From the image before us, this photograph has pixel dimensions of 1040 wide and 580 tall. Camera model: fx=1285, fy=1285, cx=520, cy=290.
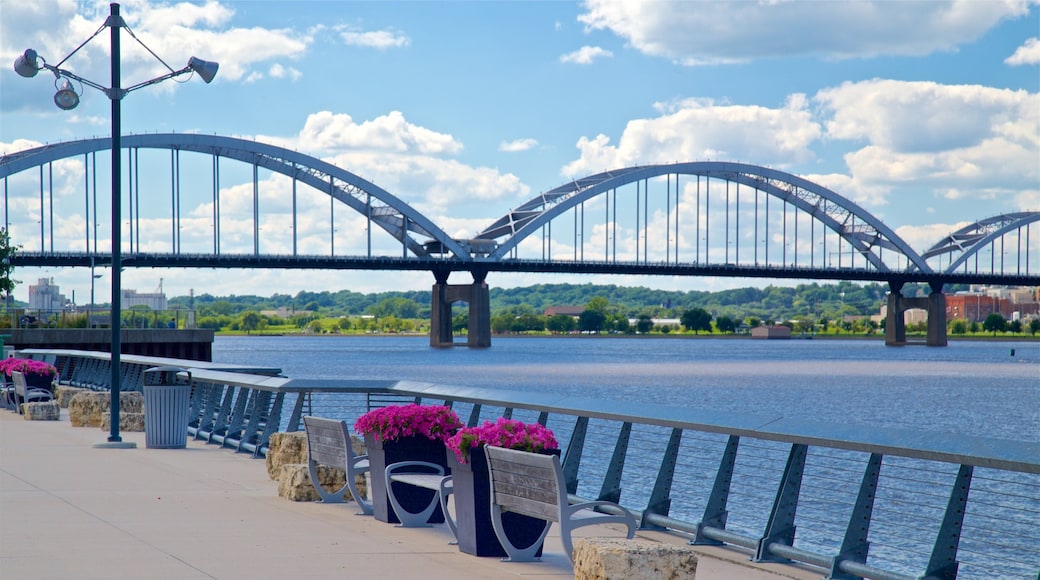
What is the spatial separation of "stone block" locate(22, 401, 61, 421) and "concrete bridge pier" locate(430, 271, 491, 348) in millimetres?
101080

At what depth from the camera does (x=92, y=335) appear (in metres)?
56.1

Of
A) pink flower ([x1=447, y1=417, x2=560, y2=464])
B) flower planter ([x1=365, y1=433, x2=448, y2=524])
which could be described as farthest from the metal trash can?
pink flower ([x1=447, y1=417, x2=560, y2=464])

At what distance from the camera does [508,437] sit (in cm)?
845

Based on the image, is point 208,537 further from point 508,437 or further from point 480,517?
point 508,437

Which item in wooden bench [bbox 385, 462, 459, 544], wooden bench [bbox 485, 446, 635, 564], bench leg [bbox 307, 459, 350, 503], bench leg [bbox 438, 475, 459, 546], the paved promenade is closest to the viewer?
wooden bench [bbox 485, 446, 635, 564]

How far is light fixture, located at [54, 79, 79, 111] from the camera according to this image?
67.8 ft

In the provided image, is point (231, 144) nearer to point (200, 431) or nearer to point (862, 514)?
point (200, 431)

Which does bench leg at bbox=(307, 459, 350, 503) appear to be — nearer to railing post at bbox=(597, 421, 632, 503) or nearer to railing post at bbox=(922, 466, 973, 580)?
railing post at bbox=(597, 421, 632, 503)

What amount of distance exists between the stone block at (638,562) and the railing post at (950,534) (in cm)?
173

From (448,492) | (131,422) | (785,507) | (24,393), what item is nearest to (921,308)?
(24,393)

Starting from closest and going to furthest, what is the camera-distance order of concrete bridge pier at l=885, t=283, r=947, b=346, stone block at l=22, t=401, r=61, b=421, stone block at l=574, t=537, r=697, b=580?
stone block at l=574, t=537, r=697, b=580 < stone block at l=22, t=401, r=61, b=421 < concrete bridge pier at l=885, t=283, r=947, b=346

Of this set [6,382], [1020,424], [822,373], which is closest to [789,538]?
[6,382]

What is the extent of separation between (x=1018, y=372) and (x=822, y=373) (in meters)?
18.2

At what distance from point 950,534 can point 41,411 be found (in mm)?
19161
